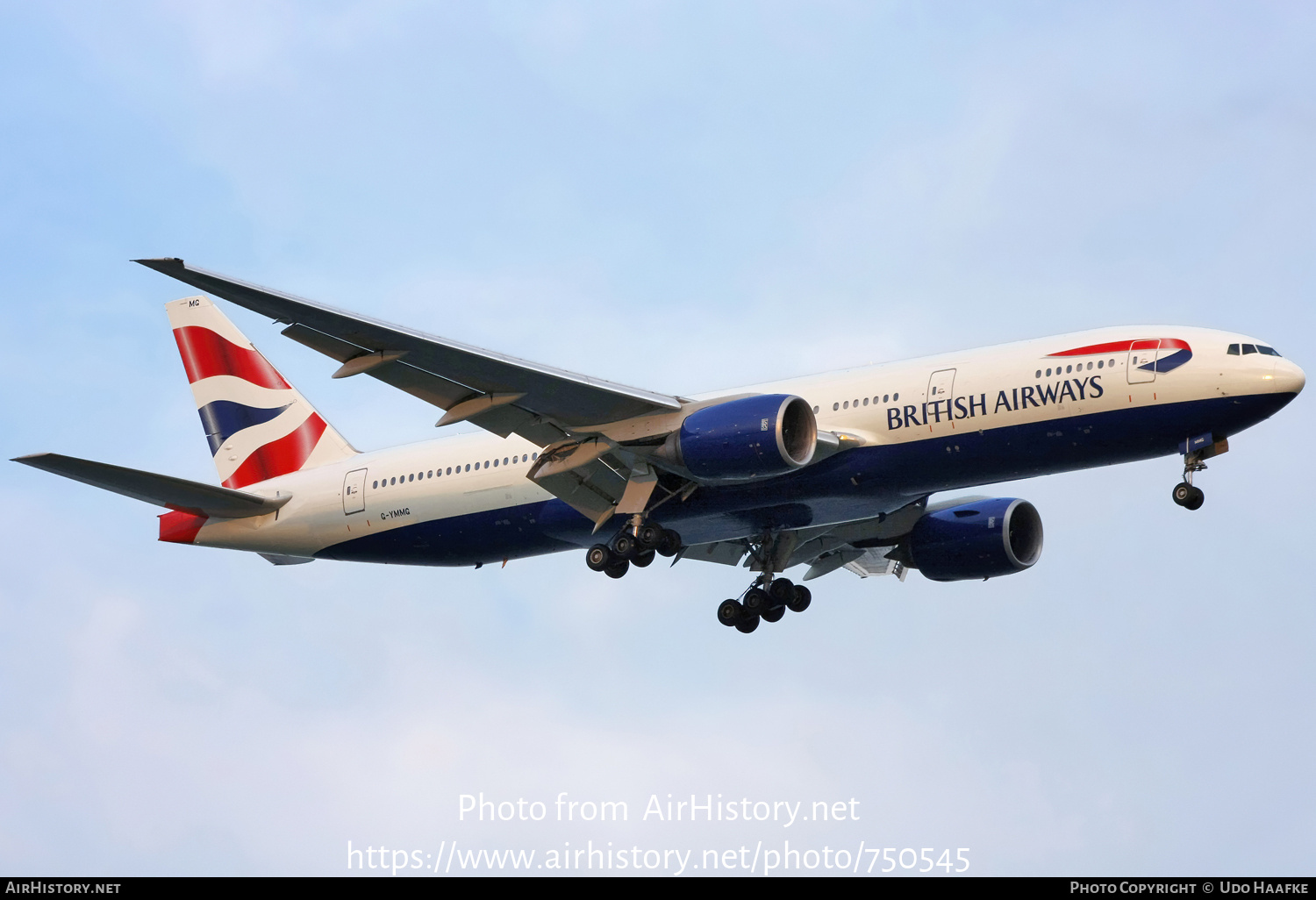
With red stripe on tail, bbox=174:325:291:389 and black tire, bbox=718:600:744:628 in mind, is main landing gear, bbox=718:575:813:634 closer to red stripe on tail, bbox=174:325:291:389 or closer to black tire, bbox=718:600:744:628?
black tire, bbox=718:600:744:628

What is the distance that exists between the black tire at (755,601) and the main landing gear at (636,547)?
470 centimetres

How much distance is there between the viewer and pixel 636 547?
34.6 meters

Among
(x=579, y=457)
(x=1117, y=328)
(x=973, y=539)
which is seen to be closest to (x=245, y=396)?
(x=579, y=457)

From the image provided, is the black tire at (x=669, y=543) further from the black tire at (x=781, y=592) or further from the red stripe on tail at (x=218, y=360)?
the red stripe on tail at (x=218, y=360)

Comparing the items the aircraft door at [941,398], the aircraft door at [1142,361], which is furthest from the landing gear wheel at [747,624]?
the aircraft door at [1142,361]

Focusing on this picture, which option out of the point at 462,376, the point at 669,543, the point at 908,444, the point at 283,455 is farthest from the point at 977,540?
the point at 283,455

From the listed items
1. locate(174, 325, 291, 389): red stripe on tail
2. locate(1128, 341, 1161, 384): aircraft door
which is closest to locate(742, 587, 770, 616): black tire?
locate(1128, 341, 1161, 384): aircraft door

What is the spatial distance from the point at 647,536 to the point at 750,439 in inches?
164

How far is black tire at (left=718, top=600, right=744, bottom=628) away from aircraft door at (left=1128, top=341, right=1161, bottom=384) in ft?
39.3

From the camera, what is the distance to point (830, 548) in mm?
39281

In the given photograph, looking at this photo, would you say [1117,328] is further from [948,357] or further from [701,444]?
[701,444]

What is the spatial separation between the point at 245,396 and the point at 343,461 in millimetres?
4258

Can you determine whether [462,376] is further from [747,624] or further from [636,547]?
[747,624]

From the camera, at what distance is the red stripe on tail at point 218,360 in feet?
140
